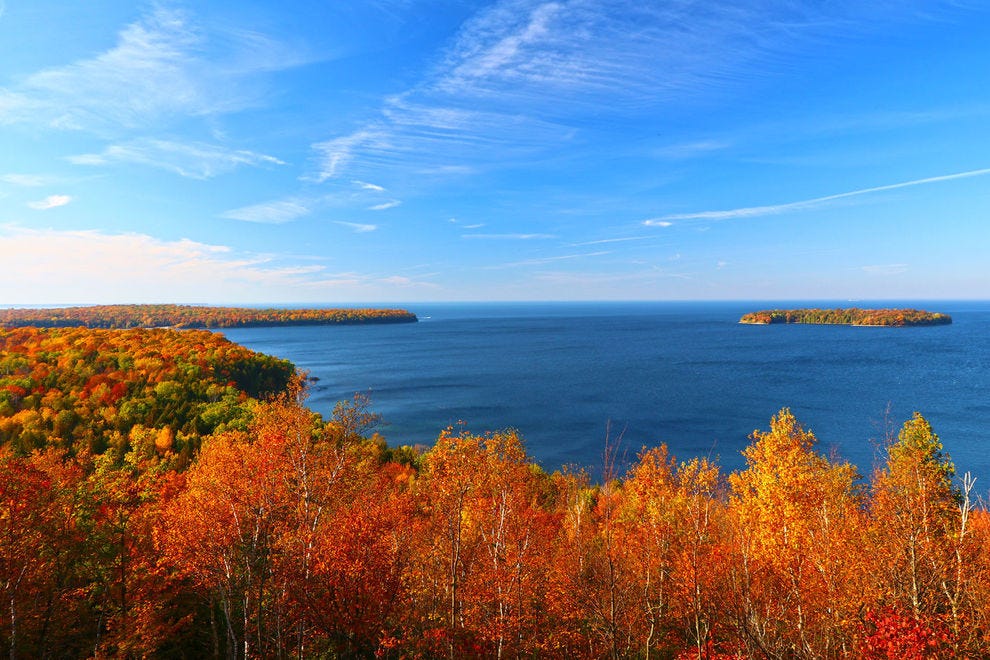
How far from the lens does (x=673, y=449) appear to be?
7381 centimetres

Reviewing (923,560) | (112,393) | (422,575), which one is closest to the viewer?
(923,560)

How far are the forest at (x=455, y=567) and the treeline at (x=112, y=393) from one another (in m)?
25.8

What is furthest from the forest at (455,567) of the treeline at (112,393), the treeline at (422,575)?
the treeline at (112,393)

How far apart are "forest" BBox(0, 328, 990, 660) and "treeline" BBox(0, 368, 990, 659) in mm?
138

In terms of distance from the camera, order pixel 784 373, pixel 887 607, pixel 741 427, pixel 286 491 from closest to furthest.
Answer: pixel 887 607 < pixel 286 491 < pixel 741 427 < pixel 784 373

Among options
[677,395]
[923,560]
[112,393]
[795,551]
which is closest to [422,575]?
[795,551]

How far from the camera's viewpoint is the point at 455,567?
21.1 metres

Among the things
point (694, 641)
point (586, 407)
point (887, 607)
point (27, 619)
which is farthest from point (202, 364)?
point (887, 607)

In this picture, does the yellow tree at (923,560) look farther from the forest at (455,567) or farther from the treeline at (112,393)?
the treeline at (112,393)

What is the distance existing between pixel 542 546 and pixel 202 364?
87575 millimetres

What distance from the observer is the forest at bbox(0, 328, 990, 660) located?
61.8ft

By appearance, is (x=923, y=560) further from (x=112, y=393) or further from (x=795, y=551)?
(x=112, y=393)

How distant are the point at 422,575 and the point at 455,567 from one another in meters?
3.49

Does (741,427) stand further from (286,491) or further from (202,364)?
(202,364)
